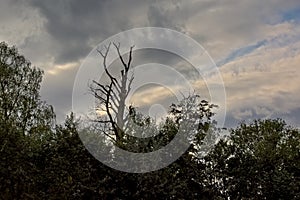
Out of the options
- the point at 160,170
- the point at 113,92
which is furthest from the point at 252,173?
the point at 113,92

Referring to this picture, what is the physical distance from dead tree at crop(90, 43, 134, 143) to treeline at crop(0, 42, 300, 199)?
4255 millimetres

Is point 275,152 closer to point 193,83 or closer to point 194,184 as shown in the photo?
point 193,83

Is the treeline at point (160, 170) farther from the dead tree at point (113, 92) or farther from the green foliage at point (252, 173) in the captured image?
the dead tree at point (113, 92)

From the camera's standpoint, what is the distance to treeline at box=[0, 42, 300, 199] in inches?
761

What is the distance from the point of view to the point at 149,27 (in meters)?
28.1

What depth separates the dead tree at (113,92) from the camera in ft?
104

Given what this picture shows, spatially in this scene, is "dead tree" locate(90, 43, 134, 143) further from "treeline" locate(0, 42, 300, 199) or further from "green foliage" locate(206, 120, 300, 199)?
"green foliage" locate(206, 120, 300, 199)

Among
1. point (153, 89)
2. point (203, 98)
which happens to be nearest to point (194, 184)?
point (203, 98)

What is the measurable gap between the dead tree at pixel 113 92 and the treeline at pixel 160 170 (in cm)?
426

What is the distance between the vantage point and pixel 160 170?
1973 centimetres

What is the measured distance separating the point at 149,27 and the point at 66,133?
8.74 metres

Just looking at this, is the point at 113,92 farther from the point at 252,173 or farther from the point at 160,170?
the point at 160,170

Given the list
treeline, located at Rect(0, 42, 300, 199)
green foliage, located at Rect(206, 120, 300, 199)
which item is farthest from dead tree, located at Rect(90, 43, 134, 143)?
green foliage, located at Rect(206, 120, 300, 199)

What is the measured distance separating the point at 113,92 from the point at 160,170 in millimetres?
13959
